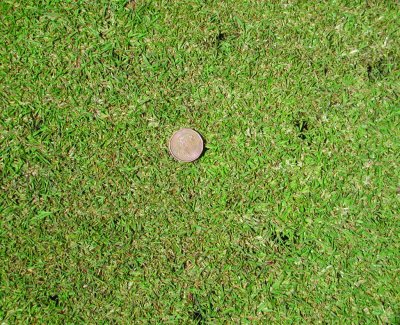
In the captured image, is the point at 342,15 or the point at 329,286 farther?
the point at 342,15

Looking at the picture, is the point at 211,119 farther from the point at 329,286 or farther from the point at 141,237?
the point at 329,286

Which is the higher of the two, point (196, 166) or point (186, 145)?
point (186, 145)

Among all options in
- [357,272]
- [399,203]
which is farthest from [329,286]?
[399,203]

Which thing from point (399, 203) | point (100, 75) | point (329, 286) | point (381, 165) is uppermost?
point (100, 75)

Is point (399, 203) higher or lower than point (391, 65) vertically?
lower
